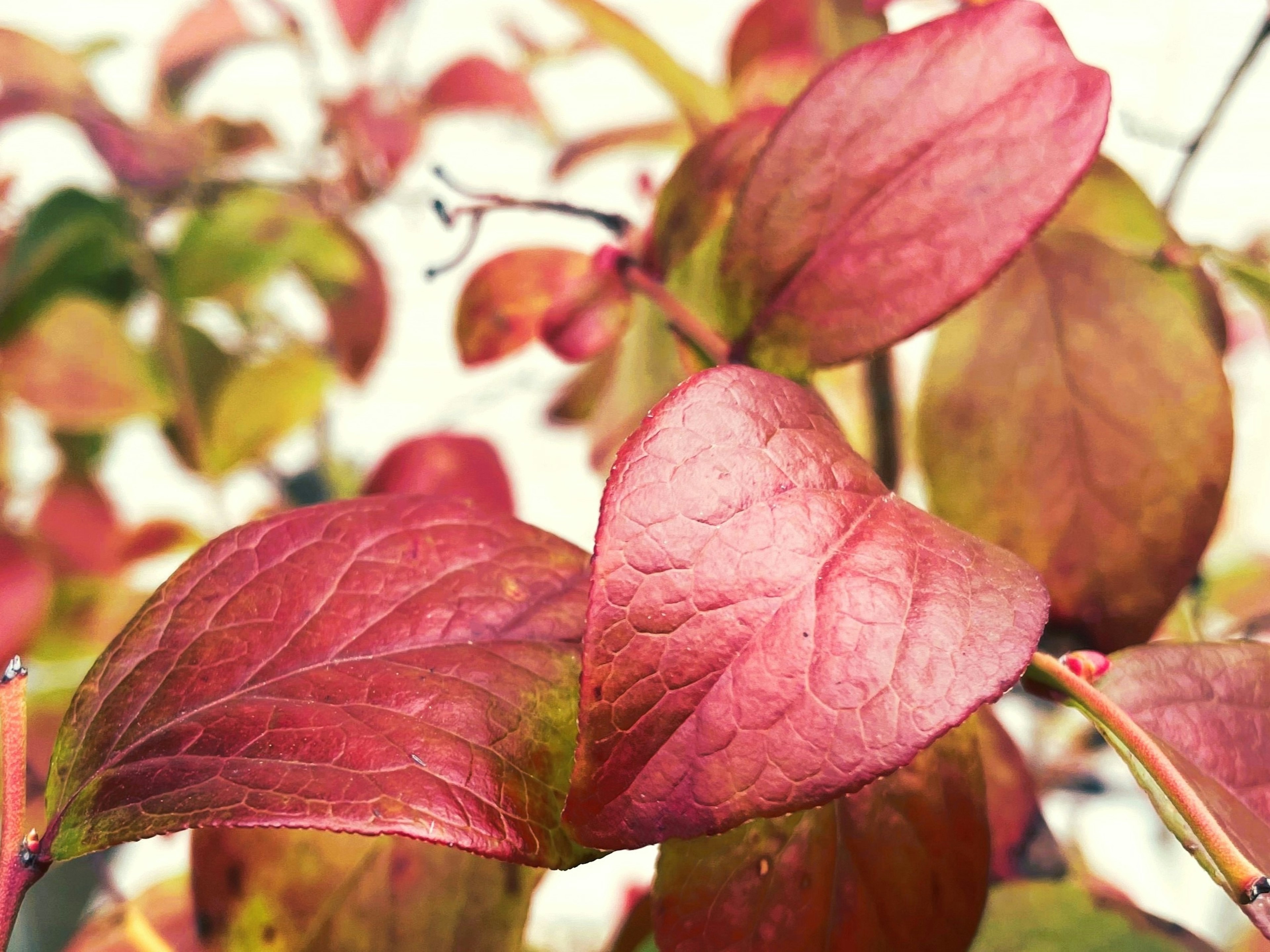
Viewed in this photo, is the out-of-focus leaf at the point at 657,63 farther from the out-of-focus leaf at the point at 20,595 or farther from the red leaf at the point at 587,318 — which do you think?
the out-of-focus leaf at the point at 20,595

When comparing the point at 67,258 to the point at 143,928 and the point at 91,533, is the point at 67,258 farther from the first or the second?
the point at 143,928

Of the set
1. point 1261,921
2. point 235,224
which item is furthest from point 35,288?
point 1261,921

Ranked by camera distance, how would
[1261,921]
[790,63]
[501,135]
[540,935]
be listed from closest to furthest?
[1261,921] < [790,63] < [540,935] < [501,135]

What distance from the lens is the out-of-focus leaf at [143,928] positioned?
0.22m

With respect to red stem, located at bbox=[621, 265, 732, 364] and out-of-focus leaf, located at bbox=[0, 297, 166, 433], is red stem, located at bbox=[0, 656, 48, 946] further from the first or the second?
out-of-focus leaf, located at bbox=[0, 297, 166, 433]

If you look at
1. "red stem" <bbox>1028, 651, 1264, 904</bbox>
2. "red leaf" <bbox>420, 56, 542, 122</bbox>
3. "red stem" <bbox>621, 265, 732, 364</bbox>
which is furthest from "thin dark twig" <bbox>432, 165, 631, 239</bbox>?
"red leaf" <bbox>420, 56, 542, 122</bbox>

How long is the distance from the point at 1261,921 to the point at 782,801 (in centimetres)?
5

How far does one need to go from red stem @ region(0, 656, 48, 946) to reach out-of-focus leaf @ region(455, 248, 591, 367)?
14 cm

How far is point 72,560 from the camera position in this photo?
0.38 meters

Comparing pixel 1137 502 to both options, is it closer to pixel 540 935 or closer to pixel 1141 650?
pixel 1141 650

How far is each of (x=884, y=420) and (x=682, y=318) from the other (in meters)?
0.09

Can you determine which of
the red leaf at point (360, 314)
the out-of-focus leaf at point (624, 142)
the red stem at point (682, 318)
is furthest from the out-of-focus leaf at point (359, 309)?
the red stem at point (682, 318)

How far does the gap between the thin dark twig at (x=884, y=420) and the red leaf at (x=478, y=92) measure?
25cm

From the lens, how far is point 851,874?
0.42ft
